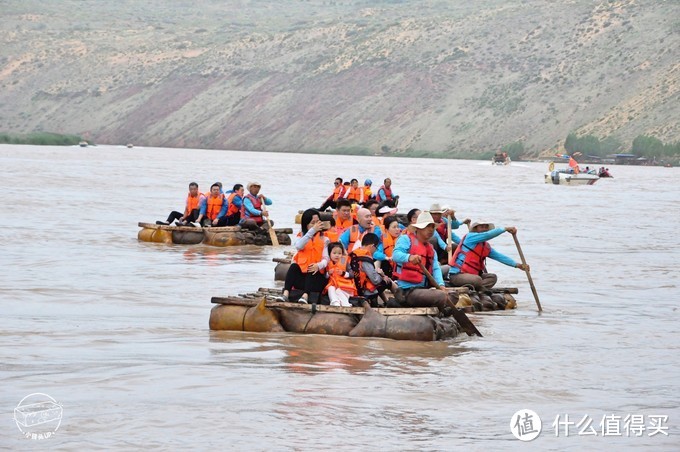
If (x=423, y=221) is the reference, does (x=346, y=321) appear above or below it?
below

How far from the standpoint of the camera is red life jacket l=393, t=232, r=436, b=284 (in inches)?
647

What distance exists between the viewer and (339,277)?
54.2 feet

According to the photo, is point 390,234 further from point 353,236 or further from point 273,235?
point 273,235

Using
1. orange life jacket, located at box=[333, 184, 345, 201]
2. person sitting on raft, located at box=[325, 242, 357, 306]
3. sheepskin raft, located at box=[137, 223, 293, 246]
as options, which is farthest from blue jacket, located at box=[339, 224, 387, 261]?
orange life jacket, located at box=[333, 184, 345, 201]

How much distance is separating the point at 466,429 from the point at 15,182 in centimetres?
5275

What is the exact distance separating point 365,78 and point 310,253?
442 ft

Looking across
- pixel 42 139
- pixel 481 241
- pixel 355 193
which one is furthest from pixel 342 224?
pixel 42 139

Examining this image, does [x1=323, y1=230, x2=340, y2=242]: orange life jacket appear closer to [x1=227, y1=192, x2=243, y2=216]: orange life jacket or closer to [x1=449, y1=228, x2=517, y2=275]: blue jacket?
[x1=449, y1=228, x2=517, y2=275]: blue jacket

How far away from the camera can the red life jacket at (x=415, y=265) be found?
1644 cm

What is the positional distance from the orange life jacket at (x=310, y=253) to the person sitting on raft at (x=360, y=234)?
45 cm

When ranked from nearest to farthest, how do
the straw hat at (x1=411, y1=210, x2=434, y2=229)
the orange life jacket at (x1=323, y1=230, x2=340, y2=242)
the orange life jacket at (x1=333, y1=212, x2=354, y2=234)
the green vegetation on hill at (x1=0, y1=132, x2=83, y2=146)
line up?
the straw hat at (x1=411, y1=210, x2=434, y2=229), the orange life jacket at (x1=323, y1=230, x2=340, y2=242), the orange life jacket at (x1=333, y1=212, x2=354, y2=234), the green vegetation on hill at (x1=0, y1=132, x2=83, y2=146)

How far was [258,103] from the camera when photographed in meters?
157

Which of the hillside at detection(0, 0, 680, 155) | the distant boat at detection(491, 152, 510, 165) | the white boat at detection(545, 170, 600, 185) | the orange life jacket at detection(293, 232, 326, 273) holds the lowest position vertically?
the orange life jacket at detection(293, 232, 326, 273)

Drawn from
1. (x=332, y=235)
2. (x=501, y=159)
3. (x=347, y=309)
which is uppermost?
(x=501, y=159)
